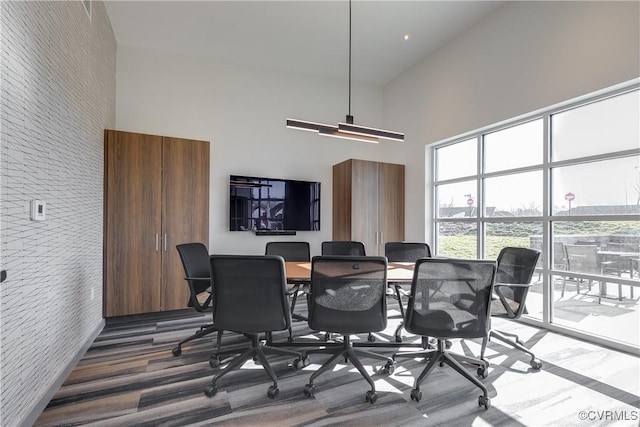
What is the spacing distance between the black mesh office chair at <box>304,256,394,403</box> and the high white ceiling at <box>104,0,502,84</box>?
3.35m

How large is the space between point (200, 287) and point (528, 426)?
2.87m

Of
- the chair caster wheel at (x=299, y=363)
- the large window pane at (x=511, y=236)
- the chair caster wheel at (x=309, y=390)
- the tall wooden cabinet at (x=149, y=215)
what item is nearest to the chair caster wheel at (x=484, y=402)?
the chair caster wheel at (x=309, y=390)

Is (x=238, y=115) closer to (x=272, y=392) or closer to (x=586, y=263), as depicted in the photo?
(x=272, y=392)

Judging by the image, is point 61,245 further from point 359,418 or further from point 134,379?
point 359,418

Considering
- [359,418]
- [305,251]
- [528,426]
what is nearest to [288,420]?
[359,418]

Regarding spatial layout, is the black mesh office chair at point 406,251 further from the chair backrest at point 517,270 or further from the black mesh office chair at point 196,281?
the black mesh office chair at point 196,281

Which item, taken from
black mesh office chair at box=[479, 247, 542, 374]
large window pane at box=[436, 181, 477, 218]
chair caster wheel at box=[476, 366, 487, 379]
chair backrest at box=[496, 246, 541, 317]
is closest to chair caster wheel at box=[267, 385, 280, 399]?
chair caster wheel at box=[476, 366, 487, 379]

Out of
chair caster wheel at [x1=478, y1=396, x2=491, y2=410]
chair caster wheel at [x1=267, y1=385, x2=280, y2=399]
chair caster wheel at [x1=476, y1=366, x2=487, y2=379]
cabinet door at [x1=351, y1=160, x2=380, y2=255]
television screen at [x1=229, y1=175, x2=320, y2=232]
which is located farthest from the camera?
cabinet door at [x1=351, y1=160, x2=380, y2=255]

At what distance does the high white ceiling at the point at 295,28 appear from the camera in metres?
3.86

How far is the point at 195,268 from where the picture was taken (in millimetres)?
3186

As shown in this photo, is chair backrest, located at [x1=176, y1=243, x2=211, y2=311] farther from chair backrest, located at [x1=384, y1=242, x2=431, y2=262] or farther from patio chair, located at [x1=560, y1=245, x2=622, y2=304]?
patio chair, located at [x1=560, y1=245, x2=622, y2=304]

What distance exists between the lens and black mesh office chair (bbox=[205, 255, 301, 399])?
217cm

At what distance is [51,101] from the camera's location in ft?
7.23

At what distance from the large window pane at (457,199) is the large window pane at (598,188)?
1.12 m
